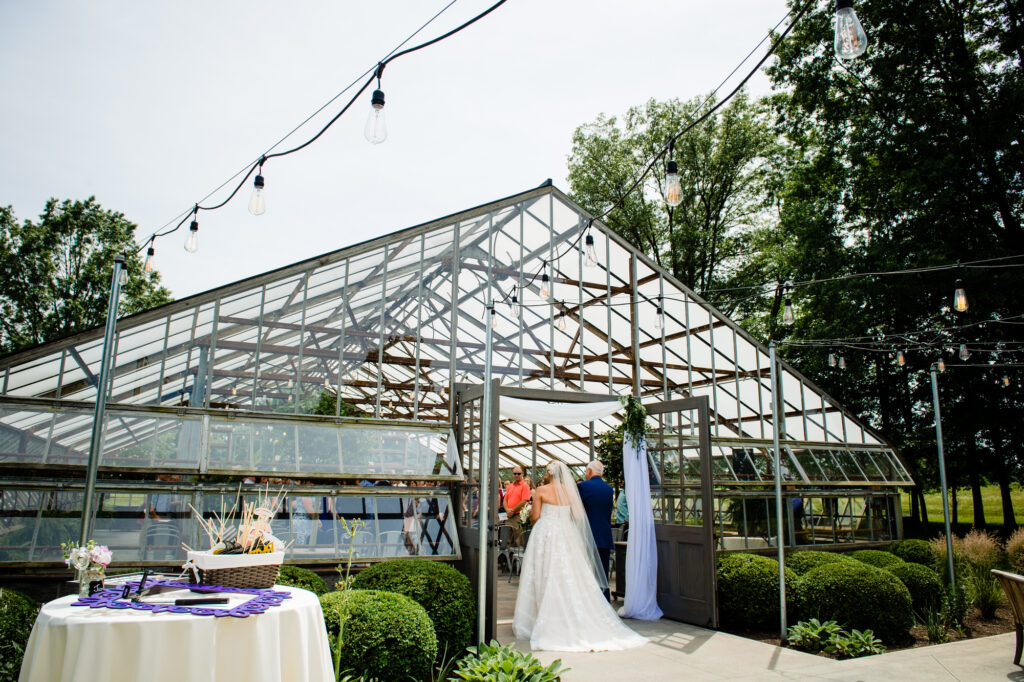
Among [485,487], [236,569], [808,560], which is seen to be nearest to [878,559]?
[808,560]

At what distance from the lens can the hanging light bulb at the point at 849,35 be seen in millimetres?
2824

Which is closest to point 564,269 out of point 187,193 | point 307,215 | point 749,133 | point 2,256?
point 307,215

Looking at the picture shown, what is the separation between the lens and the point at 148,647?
281 centimetres

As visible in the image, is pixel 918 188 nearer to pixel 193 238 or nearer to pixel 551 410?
pixel 551 410

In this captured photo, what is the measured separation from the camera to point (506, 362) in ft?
31.7

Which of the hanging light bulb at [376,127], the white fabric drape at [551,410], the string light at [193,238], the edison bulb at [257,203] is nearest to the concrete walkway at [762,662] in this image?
the white fabric drape at [551,410]

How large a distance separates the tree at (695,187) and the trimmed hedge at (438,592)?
18192 mm

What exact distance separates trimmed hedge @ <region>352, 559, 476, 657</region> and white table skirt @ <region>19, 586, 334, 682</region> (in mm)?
2755

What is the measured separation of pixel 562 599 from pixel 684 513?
2.06 metres

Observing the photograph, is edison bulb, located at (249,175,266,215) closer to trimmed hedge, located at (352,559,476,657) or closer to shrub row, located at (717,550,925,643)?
trimmed hedge, located at (352,559,476,657)

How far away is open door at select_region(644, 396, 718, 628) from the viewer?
24.7 feet

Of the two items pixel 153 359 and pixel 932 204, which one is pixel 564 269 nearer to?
pixel 153 359

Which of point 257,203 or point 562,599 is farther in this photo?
point 562,599

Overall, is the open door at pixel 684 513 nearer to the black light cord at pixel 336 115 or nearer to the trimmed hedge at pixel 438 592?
the trimmed hedge at pixel 438 592
